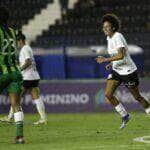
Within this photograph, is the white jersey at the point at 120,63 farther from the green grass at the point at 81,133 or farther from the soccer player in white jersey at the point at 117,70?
the green grass at the point at 81,133

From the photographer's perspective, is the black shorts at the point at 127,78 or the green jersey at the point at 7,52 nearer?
the green jersey at the point at 7,52

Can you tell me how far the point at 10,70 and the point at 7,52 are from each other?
0.96 ft

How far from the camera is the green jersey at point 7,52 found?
38.7 feet

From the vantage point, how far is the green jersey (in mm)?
11805

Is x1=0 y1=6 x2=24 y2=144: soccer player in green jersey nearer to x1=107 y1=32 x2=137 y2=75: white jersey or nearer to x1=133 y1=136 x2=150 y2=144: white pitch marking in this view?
x1=133 y1=136 x2=150 y2=144: white pitch marking

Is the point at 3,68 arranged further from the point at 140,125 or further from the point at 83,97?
the point at 83,97

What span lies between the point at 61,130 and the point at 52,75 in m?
6.77

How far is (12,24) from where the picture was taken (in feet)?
91.6

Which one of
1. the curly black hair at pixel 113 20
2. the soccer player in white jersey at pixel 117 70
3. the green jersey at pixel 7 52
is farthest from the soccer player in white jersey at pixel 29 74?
the green jersey at pixel 7 52

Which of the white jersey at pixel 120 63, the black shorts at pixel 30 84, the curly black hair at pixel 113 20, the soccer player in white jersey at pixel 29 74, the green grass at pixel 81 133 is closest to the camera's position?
the green grass at pixel 81 133

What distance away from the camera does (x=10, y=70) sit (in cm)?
1180

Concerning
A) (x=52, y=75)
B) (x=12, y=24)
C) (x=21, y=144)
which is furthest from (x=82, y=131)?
(x=12, y=24)

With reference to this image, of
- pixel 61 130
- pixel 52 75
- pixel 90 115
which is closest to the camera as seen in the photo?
pixel 61 130

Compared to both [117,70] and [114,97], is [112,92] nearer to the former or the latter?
[114,97]
